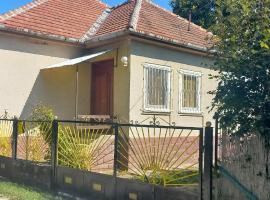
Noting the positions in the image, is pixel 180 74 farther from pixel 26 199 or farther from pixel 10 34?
pixel 26 199

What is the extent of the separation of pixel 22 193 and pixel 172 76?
837 cm

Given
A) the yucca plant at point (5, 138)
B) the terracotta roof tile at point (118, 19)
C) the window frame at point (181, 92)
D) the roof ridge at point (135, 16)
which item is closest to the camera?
the yucca plant at point (5, 138)

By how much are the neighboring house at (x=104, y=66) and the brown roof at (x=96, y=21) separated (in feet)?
0.17

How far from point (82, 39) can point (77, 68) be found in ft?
6.52

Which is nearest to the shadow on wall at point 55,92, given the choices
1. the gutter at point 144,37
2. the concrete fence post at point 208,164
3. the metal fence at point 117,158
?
the gutter at point 144,37

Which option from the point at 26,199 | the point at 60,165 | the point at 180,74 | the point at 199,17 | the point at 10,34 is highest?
the point at 199,17

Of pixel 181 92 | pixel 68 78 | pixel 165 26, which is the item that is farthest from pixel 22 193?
pixel 165 26

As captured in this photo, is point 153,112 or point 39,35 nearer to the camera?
point 153,112

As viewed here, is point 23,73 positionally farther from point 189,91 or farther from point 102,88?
point 189,91

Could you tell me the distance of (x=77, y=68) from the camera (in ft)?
49.0

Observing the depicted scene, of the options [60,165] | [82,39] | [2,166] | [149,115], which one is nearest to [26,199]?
[60,165]

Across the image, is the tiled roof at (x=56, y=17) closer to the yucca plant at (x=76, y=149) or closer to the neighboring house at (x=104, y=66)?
the neighboring house at (x=104, y=66)

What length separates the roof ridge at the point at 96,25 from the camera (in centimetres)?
1666

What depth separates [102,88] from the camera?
16016 millimetres
